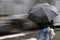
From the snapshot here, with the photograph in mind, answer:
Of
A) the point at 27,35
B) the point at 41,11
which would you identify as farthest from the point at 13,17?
the point at 41,11

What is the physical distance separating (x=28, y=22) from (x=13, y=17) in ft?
1.87

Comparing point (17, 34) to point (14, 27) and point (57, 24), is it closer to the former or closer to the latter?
point (14, 27)

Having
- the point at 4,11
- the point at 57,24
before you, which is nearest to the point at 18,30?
the point at 4,11

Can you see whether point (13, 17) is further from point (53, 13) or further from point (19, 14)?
point (53, 13)

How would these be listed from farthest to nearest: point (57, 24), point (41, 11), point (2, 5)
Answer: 1. point (57, 24)
2. point (2, 5)
3. point (41, 11)

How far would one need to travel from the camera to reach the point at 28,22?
25.4 ft

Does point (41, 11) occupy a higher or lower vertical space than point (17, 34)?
higher

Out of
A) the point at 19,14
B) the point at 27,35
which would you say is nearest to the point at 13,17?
the point at 19,14

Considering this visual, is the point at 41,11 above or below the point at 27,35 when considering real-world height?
above

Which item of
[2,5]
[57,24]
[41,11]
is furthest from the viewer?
[57,24]

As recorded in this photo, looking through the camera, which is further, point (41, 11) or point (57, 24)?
point (57, 24)

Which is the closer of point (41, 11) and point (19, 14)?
point (41, 11)

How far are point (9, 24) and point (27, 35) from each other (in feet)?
2.38

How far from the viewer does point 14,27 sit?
301 inches
